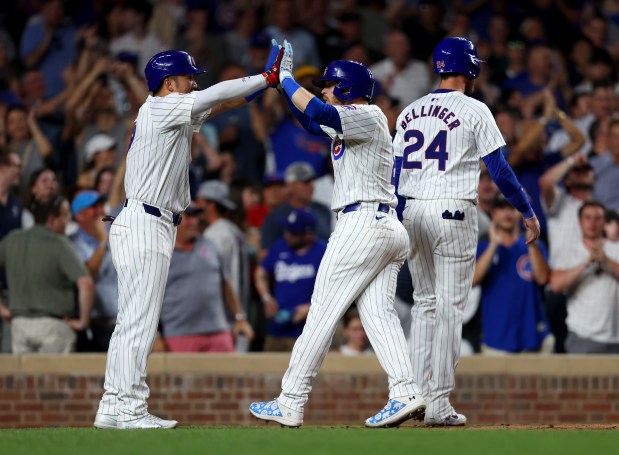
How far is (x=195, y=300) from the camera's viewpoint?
10.6 meters

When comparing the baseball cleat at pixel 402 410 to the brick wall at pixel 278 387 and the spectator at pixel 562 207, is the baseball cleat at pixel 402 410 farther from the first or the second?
the spectator at pixel 562 207

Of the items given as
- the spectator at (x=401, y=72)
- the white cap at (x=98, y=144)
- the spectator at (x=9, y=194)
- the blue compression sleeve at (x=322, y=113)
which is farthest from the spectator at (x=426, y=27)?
the blue compression sleeve at (x=322, y=113)

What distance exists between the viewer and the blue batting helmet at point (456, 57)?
7.15 meters

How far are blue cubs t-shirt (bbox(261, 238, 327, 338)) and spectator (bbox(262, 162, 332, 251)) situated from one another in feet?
1.17

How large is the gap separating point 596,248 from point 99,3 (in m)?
5.54

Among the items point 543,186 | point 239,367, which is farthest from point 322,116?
point 543,186

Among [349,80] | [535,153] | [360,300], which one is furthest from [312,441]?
[535,153]

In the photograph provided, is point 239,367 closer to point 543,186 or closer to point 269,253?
point 269,253

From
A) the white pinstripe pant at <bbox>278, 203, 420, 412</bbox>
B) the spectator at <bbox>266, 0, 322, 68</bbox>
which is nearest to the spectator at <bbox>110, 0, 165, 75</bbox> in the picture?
the spectator at <bbox>266, 0, 322, 68</bbox>

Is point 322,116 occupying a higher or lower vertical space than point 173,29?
lower

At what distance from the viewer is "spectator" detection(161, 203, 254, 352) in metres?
10.6

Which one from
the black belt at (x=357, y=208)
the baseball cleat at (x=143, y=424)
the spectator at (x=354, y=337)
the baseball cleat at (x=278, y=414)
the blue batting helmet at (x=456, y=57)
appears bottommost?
the baseball cleat at (x=143, y=424)

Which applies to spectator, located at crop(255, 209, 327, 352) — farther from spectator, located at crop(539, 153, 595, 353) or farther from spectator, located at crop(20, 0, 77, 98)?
spectator, located at crop(20, 0, 77, 98)

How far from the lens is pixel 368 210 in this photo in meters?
6.68
